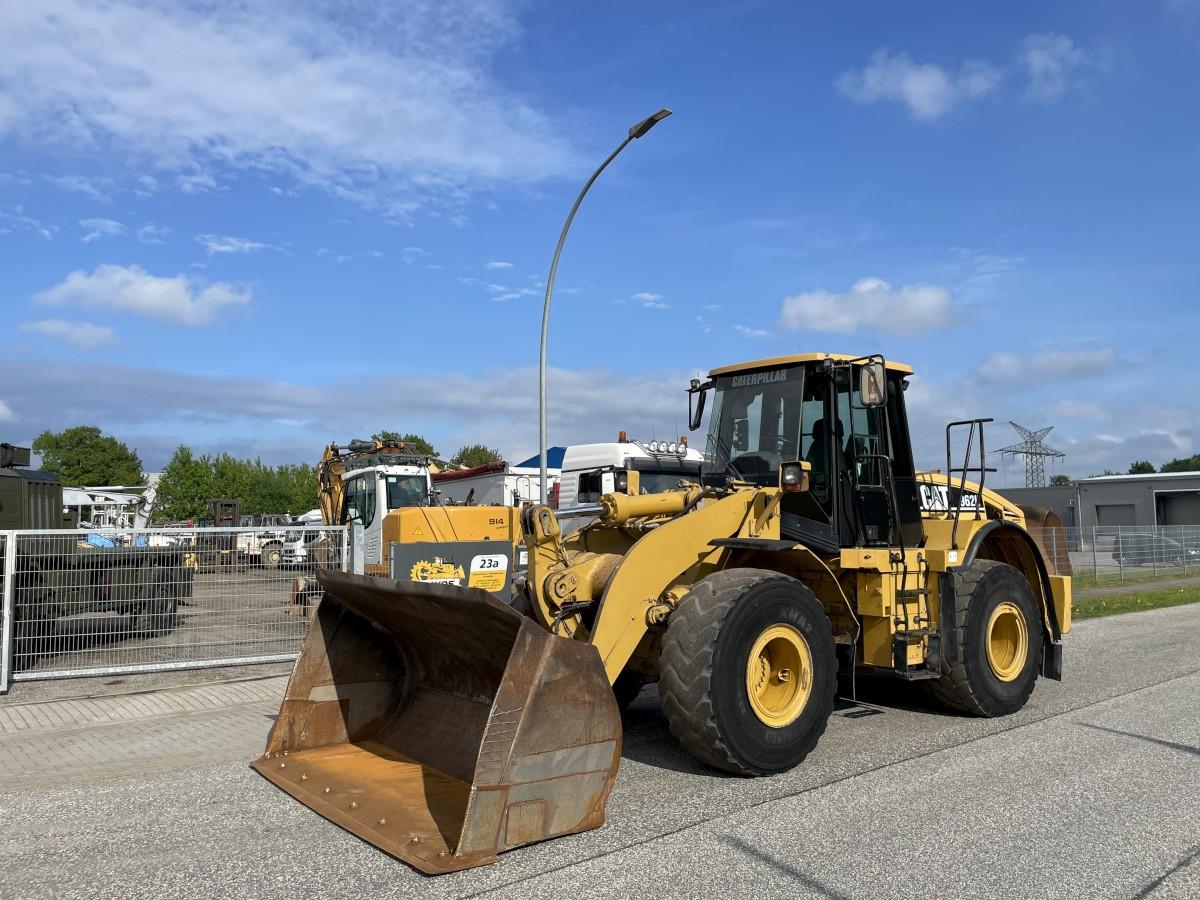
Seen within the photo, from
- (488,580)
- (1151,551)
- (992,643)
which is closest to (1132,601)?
(1151,551)

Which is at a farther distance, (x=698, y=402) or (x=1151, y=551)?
(x=1151, y=551)

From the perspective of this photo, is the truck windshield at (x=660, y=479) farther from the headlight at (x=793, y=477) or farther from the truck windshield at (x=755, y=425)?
the headlight at (x=793, y=477)

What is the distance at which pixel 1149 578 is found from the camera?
956 inches

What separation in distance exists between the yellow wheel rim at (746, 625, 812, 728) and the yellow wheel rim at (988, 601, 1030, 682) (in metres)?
2.57

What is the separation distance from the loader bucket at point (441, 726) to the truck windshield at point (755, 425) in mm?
2594

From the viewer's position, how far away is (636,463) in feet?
44.0

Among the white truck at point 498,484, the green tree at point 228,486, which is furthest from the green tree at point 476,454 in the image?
the white truck at point 498,484

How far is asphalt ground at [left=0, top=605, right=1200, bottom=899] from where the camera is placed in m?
4.25

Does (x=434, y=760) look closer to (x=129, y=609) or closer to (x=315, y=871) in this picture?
(x=315, y=871)

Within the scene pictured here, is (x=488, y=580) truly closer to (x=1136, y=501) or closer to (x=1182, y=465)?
(x=1136, y=501)

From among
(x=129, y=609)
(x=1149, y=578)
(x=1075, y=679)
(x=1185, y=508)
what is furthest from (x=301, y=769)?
(x=1185, y=508)

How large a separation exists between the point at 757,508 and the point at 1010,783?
229 cm

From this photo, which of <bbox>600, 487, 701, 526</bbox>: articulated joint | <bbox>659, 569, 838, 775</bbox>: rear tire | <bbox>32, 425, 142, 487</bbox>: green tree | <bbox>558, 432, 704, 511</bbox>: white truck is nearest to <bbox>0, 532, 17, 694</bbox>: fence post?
<bbox>558, 432, 704, 511</bbox>: white truck

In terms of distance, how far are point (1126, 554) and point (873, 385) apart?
862 inches
